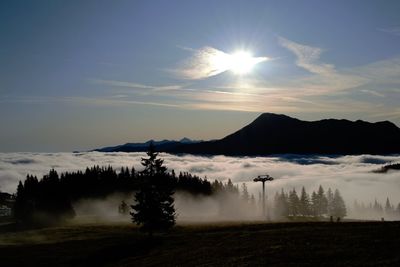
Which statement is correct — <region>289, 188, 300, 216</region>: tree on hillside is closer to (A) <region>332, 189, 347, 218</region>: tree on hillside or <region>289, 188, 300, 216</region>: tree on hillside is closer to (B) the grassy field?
(A) <region>332, 189, 347, 218</region>: tree on hillside

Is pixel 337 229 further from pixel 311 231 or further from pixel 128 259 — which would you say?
pixel 128 259

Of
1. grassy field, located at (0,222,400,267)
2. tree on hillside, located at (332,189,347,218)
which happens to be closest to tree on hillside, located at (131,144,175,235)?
grassy field, located at (0,222,400,267)

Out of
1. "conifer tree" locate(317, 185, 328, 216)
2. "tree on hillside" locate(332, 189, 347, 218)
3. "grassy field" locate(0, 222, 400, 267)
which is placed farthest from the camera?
"conifer tree" locate(317, 185, 328, 216)

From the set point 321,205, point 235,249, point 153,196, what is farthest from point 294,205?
point 235,249

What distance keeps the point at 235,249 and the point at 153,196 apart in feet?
73.3

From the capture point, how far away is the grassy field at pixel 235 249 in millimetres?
36875

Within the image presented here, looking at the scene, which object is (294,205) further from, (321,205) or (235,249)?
(235,249)

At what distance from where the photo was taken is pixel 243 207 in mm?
198125

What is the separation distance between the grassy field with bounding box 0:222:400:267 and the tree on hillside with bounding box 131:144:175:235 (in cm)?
278

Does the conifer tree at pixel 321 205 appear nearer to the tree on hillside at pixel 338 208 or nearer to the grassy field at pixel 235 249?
the tree on hillside at pixel 338 208

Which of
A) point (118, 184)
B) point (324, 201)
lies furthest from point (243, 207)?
point (118, 184)

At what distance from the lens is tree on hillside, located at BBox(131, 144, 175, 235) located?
2566 inches

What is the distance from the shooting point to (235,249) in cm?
4619

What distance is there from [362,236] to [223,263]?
1436cm
